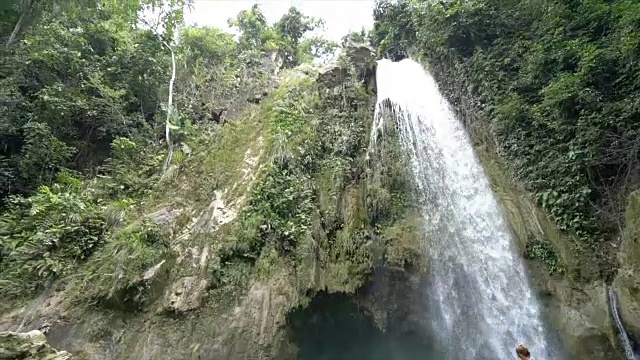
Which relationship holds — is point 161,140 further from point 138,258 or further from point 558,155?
point 558,155

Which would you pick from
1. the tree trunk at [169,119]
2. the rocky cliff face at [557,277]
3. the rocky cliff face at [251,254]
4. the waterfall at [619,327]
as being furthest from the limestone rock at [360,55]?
the waterfall at [619,327]

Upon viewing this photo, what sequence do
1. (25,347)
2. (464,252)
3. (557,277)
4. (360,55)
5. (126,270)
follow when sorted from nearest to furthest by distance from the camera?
(25,347) < (126,270) < (557,277) < (464,252) < (360,55)

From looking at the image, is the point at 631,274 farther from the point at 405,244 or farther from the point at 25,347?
the point at 25,347

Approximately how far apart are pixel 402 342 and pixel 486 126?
539cm

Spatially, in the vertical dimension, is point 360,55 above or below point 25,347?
above

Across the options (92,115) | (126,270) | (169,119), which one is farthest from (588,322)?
→ (92,115)

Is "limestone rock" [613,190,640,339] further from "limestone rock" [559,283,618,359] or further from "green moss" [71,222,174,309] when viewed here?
"green moss" [71,222,174,309]

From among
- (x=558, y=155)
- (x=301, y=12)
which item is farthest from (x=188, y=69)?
(x=558, y=155)

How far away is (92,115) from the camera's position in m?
9.47

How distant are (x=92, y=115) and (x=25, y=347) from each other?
679 centimetres

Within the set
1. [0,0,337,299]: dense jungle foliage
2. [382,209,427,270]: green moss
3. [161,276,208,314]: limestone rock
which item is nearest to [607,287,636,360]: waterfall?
[382,209,427,270]: green moss

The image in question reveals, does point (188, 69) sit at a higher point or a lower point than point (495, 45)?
higher

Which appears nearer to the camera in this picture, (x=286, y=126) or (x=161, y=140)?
(x=286, y=126)

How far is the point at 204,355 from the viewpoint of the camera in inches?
219
